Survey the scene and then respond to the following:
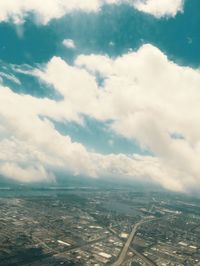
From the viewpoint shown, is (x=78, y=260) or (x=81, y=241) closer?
(x=78, y=260)

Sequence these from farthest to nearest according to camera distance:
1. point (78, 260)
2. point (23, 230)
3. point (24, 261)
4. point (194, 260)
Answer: point (23, 230) → point (194, 260) → point (78, 260) → point (24, 261)

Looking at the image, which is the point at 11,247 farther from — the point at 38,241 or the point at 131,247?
the point at 131,247

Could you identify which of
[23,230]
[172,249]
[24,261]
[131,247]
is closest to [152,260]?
[131,247]

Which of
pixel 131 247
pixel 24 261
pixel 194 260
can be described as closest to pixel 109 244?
pixel 131 247

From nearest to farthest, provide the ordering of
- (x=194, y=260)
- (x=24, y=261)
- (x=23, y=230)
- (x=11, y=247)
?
(x=24, y=261)
(x=11, y=247)
(x=194, y=260)
(x=23, y=230)

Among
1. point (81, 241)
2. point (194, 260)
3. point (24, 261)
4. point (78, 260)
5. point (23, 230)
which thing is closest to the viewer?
point (24, 261)

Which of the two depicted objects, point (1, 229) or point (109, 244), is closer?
point (109, 244)

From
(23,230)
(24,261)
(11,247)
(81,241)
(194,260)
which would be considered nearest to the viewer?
(24,261)

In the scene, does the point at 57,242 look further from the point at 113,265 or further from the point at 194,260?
the point at 194,260
